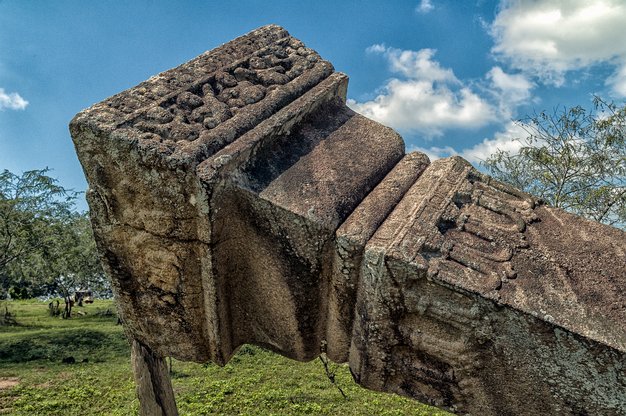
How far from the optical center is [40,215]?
1393 cm

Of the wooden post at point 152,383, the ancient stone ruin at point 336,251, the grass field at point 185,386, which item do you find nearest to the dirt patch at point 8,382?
the grass field at point 185,386

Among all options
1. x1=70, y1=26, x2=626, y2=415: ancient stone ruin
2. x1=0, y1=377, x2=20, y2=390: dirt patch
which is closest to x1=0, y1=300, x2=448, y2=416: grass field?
x1=0, y1=377, x2=20, y2=390: dirt patch

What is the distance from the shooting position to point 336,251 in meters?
2.77

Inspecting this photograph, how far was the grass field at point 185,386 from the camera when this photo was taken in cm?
802

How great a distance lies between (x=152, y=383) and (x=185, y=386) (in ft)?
18.1

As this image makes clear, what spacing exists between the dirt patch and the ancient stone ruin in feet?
27.1

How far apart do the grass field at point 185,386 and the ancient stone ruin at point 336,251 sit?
5.05 meters

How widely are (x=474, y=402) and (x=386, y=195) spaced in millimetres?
1211

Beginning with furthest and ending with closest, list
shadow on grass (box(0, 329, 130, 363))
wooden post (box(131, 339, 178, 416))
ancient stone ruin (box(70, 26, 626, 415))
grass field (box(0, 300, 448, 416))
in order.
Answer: shadow on grass (box(0, 329, 130, 363))
grass field (box(0, 300, 448, 416))
wooden post (box(131, 339, 178, 416))
ancient stone ruin (box(70, 26, 626, 415))

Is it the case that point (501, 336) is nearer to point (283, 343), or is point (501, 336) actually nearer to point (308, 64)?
point (283, 343)

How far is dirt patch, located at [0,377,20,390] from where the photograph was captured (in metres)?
10.0

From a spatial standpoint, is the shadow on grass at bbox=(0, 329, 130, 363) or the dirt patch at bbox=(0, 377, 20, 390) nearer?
the dirt patch at bbox=(0, 377, 20, 390)

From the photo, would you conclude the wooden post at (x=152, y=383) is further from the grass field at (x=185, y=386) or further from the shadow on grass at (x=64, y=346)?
the shadow on grass at (x=64, y=346)

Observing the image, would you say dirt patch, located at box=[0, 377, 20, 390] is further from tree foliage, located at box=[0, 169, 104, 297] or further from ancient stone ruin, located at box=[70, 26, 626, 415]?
ancient stone ruin, located at box=[70, 26, 626, 415]
